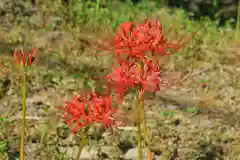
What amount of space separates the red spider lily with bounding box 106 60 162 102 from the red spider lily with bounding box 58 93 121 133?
53 millimetres

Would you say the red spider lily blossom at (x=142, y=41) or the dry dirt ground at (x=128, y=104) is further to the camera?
the dry dirt ground at (x=128, y=104)

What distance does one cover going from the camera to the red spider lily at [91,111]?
1.41 meters

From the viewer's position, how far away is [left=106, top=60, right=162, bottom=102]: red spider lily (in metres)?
1.35

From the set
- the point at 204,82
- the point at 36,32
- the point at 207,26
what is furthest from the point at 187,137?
the point at 207,26

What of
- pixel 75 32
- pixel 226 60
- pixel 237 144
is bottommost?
pixel 237 144

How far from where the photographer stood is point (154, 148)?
2.52m

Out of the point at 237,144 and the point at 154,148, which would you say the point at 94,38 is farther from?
the point at 237,144

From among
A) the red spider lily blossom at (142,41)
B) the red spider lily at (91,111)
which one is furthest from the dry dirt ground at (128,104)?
the red spider lily at (91,111)

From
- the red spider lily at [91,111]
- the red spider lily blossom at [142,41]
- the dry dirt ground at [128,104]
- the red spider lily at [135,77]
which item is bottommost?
the dry dirt ground at [128,104]

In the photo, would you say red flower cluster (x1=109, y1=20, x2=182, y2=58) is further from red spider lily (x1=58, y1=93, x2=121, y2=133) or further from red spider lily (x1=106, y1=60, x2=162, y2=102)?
red spider lily (x1=58, y1=93, x2=121, y2=133)

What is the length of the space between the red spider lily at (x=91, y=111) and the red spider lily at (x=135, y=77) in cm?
5

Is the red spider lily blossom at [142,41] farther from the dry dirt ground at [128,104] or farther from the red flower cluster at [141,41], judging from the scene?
the dry dirt ground at [128,104]

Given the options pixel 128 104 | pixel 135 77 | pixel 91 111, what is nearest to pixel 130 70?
pixel 135 77

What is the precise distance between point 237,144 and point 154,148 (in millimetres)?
546
